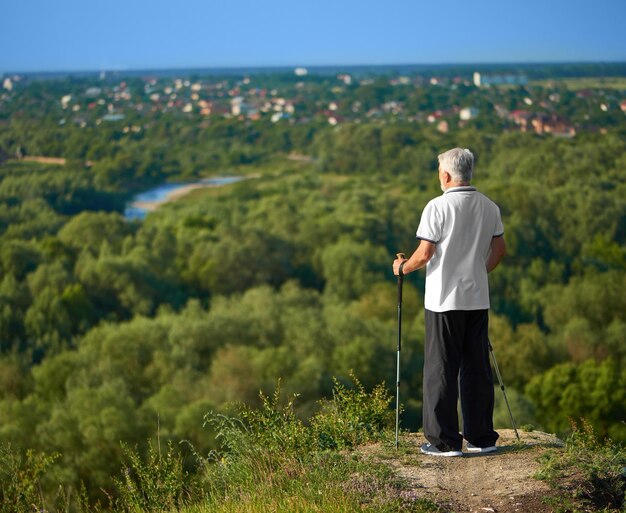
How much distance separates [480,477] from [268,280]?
30045 mm

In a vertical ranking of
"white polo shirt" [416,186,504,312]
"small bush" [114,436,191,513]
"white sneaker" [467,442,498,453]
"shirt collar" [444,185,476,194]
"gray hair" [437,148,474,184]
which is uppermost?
"gray hair" [437,148,474,184]

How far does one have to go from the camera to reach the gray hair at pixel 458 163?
196 inches

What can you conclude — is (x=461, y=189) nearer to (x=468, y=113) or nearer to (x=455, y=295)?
(x=455, y=295)

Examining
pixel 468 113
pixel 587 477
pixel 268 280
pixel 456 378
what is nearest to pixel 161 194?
pixel 268 280

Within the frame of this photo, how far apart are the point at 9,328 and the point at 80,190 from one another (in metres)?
24.0

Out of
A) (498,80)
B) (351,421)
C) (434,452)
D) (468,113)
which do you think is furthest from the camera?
(498,80)

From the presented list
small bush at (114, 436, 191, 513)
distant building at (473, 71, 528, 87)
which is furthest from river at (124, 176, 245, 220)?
small bush at (114, 436, 191, 513)

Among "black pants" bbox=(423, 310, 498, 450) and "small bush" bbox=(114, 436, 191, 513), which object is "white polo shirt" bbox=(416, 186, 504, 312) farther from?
"small bush" bbox=(114, 436, 191, 513)

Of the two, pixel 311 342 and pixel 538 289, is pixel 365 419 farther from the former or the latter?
pixel 538 289

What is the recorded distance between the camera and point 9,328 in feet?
88.7

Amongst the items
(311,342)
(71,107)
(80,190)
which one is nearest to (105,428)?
(311,342)

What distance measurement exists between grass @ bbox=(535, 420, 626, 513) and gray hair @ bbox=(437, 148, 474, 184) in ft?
4.73

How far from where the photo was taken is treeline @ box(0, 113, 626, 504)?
1914cm

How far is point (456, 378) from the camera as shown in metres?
5.12
